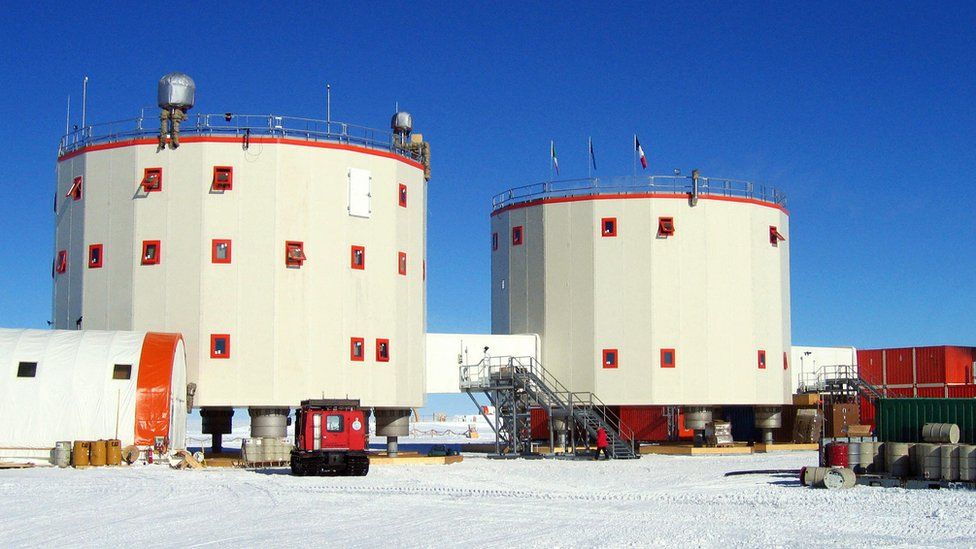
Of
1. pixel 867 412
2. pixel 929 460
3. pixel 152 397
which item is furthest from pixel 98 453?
pixel 867 412

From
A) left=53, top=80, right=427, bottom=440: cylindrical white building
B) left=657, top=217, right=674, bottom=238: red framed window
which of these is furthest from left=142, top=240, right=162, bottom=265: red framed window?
left=657, top=217, right=674, bottom=238: red framed window

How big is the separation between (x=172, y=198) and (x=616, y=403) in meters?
21.6

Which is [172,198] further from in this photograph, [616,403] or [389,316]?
[616,403]

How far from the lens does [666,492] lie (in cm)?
3316

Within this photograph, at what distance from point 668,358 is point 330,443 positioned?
71.8 feet

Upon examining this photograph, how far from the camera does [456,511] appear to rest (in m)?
27.2

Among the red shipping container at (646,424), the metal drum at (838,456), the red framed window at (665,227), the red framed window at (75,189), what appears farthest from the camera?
the red shipping container at (646,424)

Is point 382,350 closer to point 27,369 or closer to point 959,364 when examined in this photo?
point 27,369

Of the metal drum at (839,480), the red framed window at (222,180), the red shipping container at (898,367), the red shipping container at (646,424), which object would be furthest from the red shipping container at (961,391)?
the red framed window at (222,180)

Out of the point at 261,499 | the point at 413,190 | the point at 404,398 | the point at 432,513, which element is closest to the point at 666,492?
the point at 432,513

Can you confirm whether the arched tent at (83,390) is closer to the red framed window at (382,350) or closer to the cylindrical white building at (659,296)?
the red framed window at (382,350)

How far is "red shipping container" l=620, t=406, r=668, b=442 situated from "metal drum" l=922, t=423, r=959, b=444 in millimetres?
25956

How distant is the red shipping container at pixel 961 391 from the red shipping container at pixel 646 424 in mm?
16755

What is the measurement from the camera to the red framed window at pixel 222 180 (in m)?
46.4
